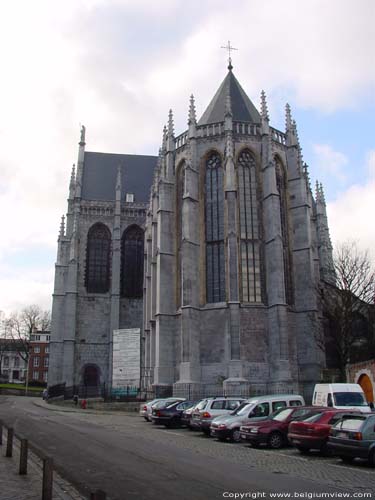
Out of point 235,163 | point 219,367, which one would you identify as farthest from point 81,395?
point 235,163

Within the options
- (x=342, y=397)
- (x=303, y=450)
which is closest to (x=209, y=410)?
(x=342, y=397)

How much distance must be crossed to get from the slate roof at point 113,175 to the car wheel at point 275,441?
122 ft

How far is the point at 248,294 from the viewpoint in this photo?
102 feet

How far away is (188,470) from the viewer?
34.0 feet

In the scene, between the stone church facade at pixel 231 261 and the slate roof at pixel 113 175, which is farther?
the slate roof at pixel 113 175

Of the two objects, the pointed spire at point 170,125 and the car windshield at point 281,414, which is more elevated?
the pointed spire at point 170,125

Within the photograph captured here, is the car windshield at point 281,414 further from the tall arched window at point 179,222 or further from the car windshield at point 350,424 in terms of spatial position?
the tall arched window at point 179,222

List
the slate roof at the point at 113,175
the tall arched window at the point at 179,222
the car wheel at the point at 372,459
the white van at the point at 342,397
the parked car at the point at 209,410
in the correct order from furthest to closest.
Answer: the slate roof at the point at 113,175
the tall arched window at the point at 179,222
the parked car at the point at 209,410
the white van at the point at 342,397
the car wheel at the point at 372,459

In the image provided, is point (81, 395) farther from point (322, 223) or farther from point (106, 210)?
point (322, 223)

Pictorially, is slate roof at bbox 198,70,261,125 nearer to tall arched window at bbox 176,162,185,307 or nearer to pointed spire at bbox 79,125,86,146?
tall arched window at bbox 176,162,185,307

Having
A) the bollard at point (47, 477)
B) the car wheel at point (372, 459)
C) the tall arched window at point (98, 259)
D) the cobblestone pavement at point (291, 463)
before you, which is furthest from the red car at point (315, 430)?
the tall arched window at point (98, 259)

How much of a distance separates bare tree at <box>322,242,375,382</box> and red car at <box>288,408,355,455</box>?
14603 millimetres

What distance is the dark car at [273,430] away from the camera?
48.3 ft

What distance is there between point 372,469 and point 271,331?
61.8 feet
